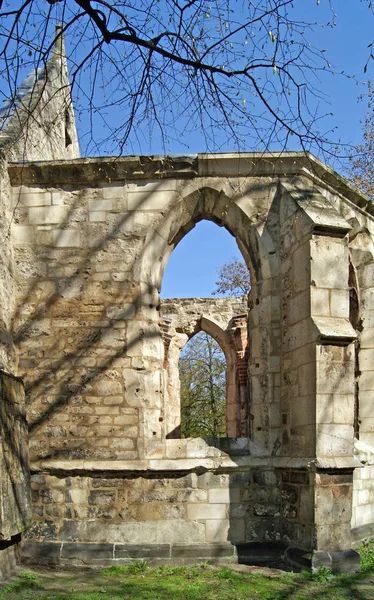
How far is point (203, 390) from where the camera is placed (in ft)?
75.7

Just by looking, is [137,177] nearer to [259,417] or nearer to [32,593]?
[259,417]

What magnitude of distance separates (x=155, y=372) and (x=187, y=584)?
2.43 m

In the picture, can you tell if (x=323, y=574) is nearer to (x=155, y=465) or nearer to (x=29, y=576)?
(x=155, y=465)

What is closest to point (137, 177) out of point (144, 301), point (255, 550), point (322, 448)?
point (144, 301)

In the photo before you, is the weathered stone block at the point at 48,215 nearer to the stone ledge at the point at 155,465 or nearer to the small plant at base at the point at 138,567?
the stone ledge at the point at 155,465

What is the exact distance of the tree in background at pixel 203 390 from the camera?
22.7 m

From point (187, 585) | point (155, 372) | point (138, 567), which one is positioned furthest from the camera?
point (155, 372)

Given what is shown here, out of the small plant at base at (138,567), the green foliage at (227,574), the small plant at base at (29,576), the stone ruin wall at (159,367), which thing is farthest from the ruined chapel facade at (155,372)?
the green foliage at (227,574)

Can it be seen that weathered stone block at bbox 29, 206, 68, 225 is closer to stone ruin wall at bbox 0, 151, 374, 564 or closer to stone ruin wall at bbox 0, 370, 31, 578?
stone ruin wall at bbox 0, 151, 374, 564

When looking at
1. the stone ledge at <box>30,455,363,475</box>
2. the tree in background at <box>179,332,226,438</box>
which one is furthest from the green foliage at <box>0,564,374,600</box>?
the tree in background at <box>179,332,226,438</box>

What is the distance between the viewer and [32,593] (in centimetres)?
567

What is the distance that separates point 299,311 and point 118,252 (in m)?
2.35

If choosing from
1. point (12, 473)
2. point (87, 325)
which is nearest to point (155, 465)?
point (12, 473)

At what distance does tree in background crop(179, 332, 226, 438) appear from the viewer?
2273cm
